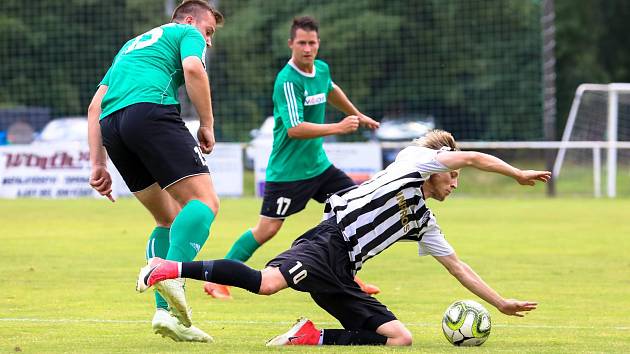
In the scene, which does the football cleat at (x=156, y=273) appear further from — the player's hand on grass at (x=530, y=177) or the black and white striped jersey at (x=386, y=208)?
the player's hand on grass at (x=530, y=177)

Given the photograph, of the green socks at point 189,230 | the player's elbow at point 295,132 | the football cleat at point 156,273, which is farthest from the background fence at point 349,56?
the football cleat at point 156,273

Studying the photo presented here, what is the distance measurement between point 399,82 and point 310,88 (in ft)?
76.8

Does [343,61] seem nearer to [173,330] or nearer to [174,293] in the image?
[173,330]

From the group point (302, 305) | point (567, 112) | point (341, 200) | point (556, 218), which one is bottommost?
point (567, 112)

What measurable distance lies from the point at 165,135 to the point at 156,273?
82 cm

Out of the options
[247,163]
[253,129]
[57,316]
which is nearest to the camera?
[57,316]

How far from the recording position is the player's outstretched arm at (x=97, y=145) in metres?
6.80

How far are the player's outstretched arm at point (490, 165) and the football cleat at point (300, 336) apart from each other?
122 cm

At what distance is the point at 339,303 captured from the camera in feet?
22.0

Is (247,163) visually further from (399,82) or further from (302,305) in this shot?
(302,305)

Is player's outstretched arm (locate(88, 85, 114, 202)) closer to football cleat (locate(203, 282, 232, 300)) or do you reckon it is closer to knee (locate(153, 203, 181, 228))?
knee (locate(153, 203, 181, 228))

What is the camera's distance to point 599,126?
26.5 meters

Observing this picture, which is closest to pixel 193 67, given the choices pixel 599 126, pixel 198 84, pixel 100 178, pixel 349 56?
pixel 198 84

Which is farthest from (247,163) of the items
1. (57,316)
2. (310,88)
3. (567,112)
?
(567,112)
